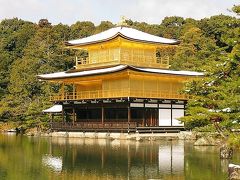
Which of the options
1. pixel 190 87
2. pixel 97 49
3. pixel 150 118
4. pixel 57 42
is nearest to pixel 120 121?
pixel 150 118

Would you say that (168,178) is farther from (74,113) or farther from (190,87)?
(74,113)

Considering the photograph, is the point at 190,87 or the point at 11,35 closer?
the point at 190,87

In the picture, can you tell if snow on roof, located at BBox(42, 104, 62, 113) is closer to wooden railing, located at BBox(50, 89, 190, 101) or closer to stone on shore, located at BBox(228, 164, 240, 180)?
wooden railing, located at BBox(50, 89, 190, 101)

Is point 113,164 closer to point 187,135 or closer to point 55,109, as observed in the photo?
point 187,135

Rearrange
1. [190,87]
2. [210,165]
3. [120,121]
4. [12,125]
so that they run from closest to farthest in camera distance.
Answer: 1. [210,165]
2. [190,87]
3. [120,121]
4. [12,125]

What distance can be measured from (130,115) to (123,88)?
242cm

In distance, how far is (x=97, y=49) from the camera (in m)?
48.5

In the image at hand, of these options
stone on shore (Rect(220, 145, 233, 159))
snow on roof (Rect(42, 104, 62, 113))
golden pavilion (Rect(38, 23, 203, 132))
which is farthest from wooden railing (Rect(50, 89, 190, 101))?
stone on shore (Rect(220, 145, 233, 159))

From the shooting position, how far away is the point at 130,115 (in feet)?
140

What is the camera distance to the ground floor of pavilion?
41175 millimetres

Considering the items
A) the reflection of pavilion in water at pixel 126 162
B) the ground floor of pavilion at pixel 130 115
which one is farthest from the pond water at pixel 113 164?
the ground floor of pavilion at pixel 130 115

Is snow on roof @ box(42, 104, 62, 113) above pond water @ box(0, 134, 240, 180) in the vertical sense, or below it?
above

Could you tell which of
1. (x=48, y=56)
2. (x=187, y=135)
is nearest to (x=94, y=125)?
(x=187, y=135)

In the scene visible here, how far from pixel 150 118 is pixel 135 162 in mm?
20936
